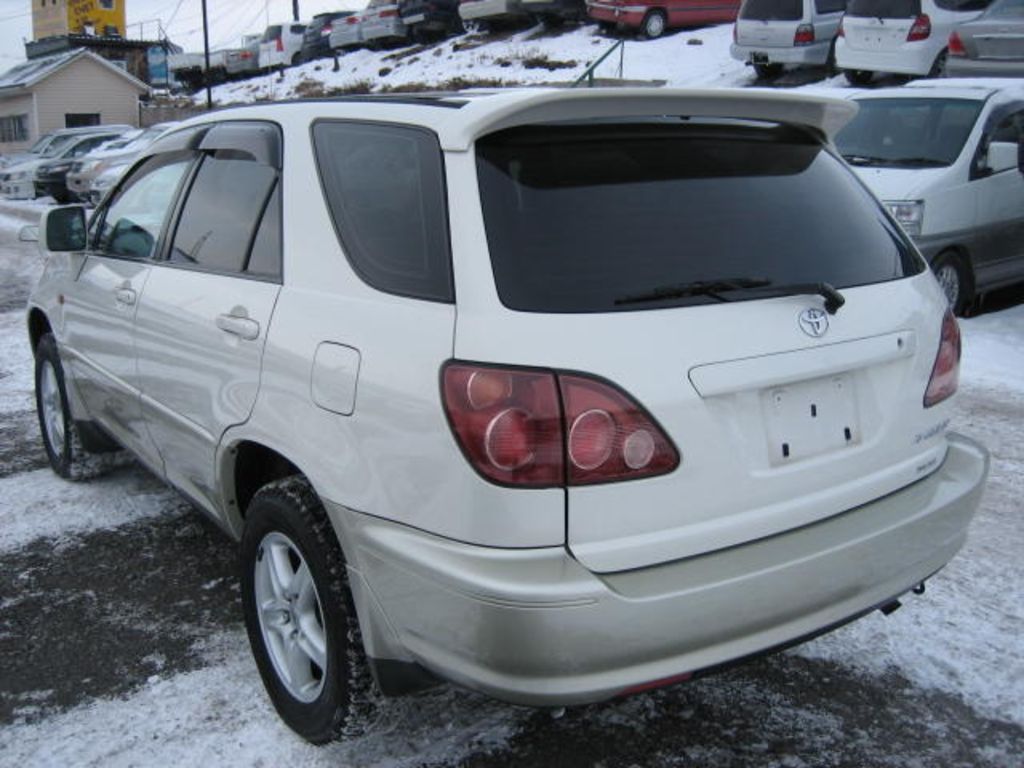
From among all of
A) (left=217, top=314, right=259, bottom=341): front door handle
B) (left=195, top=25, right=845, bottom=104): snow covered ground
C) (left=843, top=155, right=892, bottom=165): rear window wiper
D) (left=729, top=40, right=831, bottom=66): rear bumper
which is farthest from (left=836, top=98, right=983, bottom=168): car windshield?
(left=729, top=40, right=831, bottom=66): rear bumper

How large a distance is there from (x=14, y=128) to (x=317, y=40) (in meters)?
14.4

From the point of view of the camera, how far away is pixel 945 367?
2.78 meters

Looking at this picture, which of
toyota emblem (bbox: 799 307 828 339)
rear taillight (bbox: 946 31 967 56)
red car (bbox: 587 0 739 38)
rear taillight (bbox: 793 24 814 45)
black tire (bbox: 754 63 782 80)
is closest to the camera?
toyota emblem (bbox: 799 307 828 339)

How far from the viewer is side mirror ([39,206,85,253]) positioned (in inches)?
168

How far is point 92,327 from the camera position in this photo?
4.09m

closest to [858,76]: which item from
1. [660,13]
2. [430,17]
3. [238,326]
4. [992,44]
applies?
[992,44]

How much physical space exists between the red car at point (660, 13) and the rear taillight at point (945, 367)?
26339 millimetres

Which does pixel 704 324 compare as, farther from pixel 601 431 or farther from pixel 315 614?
pixel 315 614

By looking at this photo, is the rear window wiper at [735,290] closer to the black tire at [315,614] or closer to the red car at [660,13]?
the black tire at [315,614]

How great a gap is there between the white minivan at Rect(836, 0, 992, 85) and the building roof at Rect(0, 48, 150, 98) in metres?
36.1

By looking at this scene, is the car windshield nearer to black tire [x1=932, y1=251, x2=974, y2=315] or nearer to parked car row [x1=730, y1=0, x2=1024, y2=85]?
black tire [x1=932, y1=251, x2=974, y2=315]

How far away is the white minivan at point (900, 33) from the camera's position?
50.3 feet

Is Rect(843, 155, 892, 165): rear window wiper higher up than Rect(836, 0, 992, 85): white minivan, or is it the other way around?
Rect(836, 0, 992, 85): white minivan

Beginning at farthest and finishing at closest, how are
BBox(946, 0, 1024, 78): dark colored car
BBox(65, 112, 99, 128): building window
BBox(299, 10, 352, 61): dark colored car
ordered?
BBox(65, 112, 99, 128): building window
BBox(299, 10, 352, 61): dark colored car
BBox(946, 0, 1024, 78): dark colored car
